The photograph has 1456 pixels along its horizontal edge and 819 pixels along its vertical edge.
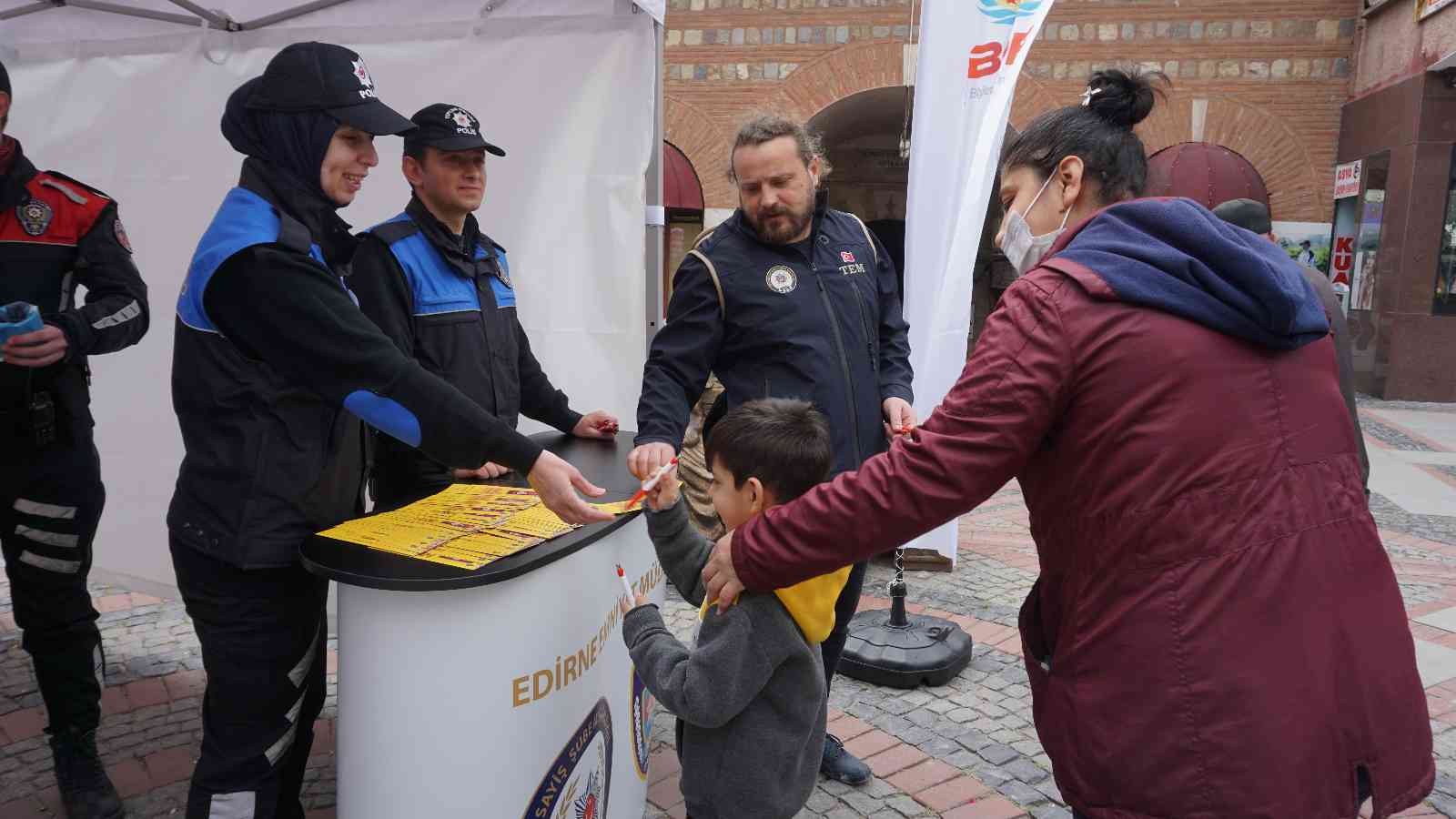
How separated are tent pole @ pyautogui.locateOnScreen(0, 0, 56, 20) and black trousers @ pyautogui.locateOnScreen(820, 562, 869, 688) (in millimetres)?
3901

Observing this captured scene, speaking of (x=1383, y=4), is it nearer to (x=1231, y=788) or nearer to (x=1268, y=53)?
(x=1268, y=53)

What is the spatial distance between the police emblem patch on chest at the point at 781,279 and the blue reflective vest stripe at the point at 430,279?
85 cm

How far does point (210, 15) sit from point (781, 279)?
2.72 meters

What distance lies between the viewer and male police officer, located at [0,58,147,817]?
109 inches

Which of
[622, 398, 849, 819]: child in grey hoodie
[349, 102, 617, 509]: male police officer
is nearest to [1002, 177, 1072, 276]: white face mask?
[622, 398, 849, 819]: child in grey hoodie

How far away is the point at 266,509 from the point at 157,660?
8.73 ft

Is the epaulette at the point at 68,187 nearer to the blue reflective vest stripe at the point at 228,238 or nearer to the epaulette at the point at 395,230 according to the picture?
the epaulette at the point at 395,230

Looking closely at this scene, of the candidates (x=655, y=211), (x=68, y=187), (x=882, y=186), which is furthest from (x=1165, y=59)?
(x=68, y=187)

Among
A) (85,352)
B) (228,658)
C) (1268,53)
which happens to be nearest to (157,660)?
(85,352)

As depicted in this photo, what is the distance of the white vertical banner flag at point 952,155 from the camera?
4500mm

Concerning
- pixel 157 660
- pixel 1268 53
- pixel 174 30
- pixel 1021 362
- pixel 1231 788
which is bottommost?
pixel 157 660

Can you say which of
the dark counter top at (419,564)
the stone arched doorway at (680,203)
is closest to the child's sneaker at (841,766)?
the dark counter top at (419,564)

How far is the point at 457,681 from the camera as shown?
5.90 ft

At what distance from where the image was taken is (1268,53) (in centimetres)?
1245
